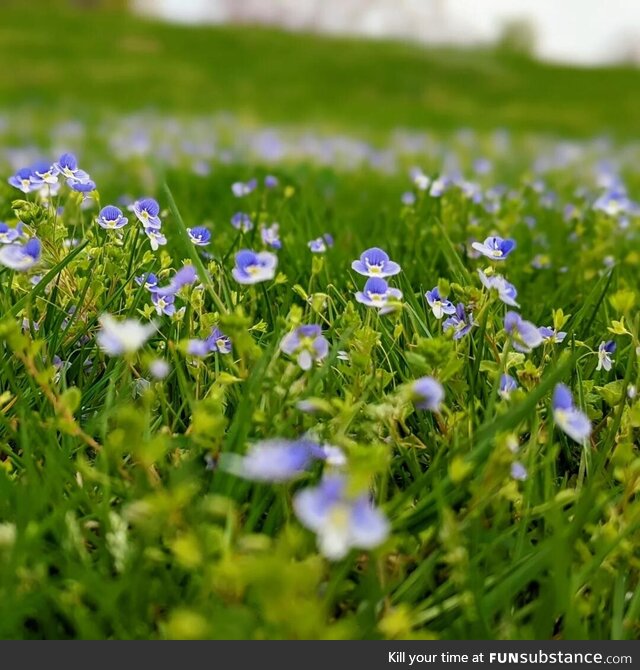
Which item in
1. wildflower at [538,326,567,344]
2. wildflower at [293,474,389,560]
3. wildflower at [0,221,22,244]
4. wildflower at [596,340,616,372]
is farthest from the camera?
wildflower at [0,221,22,244]

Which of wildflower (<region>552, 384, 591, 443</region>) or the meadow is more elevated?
wildflower (<region>552, 384, 591, 443</region>)

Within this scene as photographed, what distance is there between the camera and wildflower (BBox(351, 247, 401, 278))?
1611 mm

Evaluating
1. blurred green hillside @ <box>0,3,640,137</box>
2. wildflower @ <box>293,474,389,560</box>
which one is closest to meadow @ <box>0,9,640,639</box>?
wildflower @ <box>293,474,389,560</box>

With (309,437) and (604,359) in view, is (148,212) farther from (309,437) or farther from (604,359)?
(604,359)

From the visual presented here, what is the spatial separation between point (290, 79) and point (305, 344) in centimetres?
1817

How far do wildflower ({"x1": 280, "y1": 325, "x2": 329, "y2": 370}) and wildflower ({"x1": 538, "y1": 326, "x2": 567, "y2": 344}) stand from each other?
1.73 ft

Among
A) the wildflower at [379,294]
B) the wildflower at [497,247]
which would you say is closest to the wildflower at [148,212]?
the wildflower at [379,294]

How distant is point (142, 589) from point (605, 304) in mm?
1614

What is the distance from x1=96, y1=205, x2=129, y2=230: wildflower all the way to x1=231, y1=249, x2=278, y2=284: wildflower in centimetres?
46

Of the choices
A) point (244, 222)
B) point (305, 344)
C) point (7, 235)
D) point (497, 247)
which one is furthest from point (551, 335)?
point (244, 222)

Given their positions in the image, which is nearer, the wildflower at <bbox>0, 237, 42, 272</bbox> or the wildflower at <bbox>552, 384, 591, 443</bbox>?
the wildflower at <bbox>552, 384, 591, 443</bbox>

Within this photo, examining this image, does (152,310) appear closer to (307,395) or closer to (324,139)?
(307,395)

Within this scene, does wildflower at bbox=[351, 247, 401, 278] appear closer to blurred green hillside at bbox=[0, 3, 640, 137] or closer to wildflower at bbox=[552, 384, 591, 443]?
wildflower at bbox=[552, 384, 591, 443]

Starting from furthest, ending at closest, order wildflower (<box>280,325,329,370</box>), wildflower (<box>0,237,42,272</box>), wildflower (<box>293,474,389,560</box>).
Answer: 1. wildflower (<box>0,237,42,272</box>)
2. wildflower (<box>280,325,329,370</box>)
3. wildflower (<box>293,474,389,560</box>)
